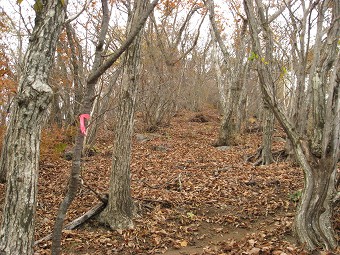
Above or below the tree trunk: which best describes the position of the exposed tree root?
above

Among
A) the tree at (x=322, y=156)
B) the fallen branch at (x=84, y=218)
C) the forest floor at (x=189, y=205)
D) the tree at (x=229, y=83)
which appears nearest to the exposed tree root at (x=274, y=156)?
the forest floor at (x=189, y=205)

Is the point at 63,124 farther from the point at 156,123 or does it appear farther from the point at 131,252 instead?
the point at 131,252

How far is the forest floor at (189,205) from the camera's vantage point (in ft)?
14.5

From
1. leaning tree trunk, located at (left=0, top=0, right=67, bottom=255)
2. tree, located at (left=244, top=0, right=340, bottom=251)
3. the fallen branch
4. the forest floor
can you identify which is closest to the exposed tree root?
the forest floor

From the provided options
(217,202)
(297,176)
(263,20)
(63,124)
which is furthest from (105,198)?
(63,124)

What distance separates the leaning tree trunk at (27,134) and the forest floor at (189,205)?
1837 mm

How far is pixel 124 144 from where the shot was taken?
16.2 feet

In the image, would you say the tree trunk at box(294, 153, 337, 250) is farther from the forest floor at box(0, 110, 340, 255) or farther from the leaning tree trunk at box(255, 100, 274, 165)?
the leaning tree trunk at box(255, 100, 274, 165)

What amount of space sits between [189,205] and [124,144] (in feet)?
6.19

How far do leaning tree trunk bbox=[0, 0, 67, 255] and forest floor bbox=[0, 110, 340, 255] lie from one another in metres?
1.84

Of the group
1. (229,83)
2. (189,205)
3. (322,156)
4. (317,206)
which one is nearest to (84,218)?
(189,205)

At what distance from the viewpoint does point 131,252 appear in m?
4.36

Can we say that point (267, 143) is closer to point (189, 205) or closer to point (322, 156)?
point (189, 205)

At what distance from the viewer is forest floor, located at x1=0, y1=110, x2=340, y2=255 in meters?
4.42
